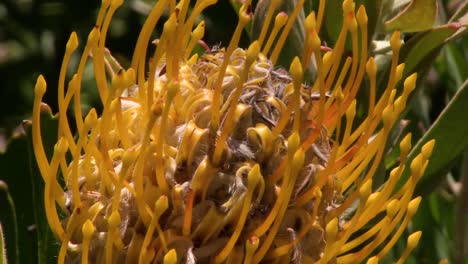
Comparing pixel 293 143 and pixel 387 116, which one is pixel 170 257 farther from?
pixel 387 116

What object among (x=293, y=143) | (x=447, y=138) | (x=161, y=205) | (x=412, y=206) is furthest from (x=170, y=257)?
(x=447, y=138)

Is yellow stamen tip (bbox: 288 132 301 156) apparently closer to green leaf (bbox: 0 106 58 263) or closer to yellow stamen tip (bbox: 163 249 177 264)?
yellow stamen tip (bbox: 163 249 177 264)

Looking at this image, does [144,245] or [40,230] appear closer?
[144,245]

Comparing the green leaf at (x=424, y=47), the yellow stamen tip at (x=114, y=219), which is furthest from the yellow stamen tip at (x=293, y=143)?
the green leaf at (x=424, y=47)

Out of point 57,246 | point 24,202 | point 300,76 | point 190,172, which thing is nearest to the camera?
point 300,76

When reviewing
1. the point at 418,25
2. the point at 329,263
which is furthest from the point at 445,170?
the point at 329,263

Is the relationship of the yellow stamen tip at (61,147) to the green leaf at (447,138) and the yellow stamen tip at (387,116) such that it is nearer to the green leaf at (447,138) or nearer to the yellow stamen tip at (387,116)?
the yellow stamen tip at (387,116)

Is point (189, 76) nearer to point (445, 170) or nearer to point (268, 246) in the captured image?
point (268, 246)
